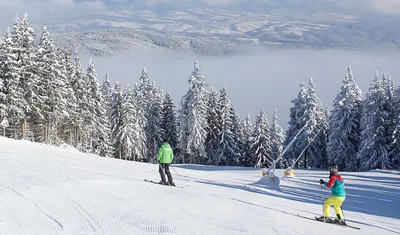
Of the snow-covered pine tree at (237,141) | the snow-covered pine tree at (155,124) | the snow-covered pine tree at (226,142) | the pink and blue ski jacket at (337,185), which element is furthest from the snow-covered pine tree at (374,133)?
the pink and blue ski jacket at (337,185)

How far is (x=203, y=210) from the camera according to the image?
13336 mm

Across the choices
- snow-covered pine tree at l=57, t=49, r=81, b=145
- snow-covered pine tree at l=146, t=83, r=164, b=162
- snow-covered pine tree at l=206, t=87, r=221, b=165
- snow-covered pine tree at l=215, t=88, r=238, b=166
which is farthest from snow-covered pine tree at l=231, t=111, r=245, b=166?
snow-covered pine tree at l=57, t=49, r=81, b=145

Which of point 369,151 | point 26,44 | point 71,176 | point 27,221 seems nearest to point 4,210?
point 27,221

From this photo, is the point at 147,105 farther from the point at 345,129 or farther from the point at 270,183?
the point at 270,183

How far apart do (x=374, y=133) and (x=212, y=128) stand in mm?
19229

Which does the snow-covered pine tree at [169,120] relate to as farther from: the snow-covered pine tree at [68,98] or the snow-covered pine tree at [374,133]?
the snow-covered pine tree at [374,133]

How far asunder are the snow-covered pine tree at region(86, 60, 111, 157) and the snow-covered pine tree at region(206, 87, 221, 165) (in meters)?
12.7

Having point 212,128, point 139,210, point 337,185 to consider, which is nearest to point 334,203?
point 337,185

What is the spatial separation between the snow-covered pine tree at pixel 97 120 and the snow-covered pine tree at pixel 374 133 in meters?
30.0

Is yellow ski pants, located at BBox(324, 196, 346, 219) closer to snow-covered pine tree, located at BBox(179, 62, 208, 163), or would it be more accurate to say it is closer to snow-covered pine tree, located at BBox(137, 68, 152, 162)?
snow-covered pine tree, located at BBox(179, 62, 208, 163)

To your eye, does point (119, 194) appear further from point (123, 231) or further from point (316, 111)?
point (316, 111)

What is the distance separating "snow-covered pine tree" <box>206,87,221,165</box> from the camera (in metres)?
56.7

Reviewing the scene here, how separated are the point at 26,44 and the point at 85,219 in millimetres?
33168

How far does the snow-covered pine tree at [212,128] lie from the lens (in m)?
56.7
